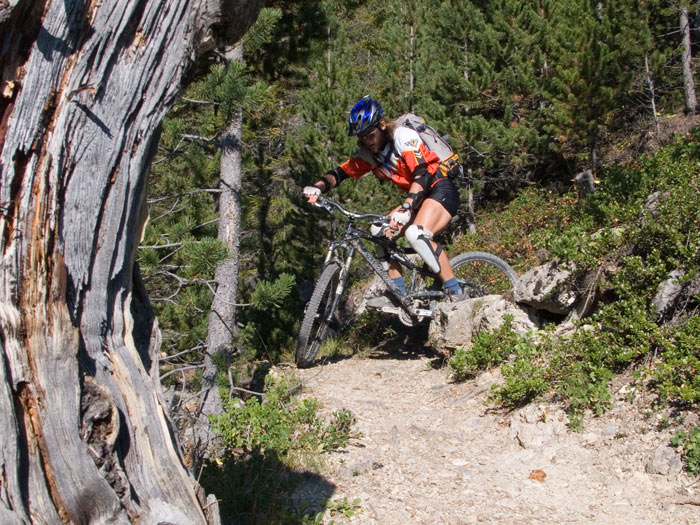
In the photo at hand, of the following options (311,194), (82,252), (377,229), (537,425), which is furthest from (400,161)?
(82,252)

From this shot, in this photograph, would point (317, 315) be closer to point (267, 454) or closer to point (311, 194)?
point (311, 194)

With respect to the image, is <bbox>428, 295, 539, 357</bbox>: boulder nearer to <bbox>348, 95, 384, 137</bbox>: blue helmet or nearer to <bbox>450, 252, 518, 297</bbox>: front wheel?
<bbox>450, 252, 518, 297</bbox>: front wheel

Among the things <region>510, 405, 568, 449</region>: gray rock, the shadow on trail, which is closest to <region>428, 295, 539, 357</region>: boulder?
<region>510, 405, 568, 449</region>: gray rock

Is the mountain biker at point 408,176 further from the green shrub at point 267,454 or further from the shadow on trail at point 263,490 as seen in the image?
the shadow on trail at point 263,490

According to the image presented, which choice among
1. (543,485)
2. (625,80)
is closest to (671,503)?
(543,485)

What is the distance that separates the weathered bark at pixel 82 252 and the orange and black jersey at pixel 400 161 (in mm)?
3766

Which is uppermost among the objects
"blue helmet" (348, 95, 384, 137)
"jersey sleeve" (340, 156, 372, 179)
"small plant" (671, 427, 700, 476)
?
"blue helmet" (348, 95, 384, 137)

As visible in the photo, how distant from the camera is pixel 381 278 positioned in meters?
6.59

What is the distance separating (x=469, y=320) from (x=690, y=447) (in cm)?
285

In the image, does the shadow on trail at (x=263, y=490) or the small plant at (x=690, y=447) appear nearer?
the shadow on trail at (x=263, y=490)

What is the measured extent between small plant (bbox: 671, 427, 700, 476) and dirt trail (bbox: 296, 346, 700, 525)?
67 mm

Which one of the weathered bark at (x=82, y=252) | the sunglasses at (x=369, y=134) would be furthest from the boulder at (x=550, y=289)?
the weathered bark at (x=82, y=252)

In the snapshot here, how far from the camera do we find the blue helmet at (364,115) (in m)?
5.67

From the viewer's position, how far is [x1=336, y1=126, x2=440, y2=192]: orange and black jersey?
5746 millimetres
